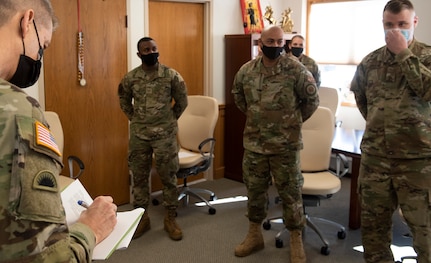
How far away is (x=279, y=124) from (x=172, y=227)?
4.24 ft

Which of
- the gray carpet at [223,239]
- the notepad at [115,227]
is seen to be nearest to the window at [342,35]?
the gray carpet at [223,239]

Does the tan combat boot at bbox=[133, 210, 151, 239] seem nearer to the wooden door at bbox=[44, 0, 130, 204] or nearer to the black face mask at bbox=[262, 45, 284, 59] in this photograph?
the wooden door at bbox=[44, 0, 130, 204]

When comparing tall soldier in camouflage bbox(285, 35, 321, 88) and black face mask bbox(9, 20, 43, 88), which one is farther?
tall soldier in camouflage bbox(285, 35, 321, 88)

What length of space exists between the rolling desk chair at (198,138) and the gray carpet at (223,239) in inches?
7.4

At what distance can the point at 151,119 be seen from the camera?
3385 mm

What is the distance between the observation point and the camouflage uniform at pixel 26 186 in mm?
837

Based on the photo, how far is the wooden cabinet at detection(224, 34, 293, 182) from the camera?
469 centimetres

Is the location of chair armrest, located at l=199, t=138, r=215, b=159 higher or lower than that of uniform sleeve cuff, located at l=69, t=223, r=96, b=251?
lower

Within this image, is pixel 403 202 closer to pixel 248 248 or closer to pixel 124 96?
pixel 248 248

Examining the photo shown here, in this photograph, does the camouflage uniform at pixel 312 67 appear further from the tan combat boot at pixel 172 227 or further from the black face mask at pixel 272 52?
the tan combat boot at pixel 172 227

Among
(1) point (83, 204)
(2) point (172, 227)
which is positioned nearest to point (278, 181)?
(2) point (172, 227)

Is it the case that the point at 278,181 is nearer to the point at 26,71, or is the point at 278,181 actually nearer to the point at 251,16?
the point at 26,71

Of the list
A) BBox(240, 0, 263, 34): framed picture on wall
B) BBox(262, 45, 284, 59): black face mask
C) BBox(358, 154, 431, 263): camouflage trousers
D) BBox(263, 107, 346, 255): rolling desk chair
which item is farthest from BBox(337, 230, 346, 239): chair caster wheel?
BBox(240, 0, 263, 34): framed picture on wall

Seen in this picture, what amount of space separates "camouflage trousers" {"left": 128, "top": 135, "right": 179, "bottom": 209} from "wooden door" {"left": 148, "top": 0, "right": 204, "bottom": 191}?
101 cm
